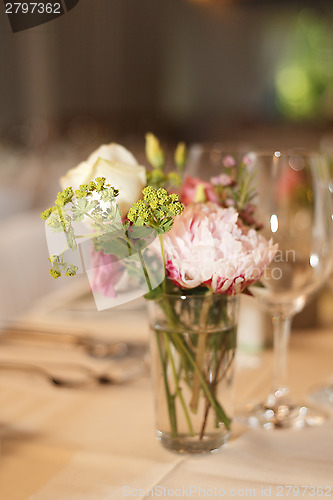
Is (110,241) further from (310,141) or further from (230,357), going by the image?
(310,141)

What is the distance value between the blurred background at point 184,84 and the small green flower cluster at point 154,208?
3817 millimetres

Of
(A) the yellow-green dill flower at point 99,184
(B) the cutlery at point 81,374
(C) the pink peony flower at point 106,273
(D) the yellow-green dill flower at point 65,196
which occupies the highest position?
(A) the yellow-green dill flower at point 99,184

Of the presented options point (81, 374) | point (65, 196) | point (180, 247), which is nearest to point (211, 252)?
point (180, 247)

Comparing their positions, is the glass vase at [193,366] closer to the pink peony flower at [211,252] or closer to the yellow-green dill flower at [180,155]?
the pink peony flower at [211,252]

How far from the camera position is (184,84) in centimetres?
576

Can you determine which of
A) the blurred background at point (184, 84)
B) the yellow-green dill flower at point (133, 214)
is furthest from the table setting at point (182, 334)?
the blurred background at point (184, 84)

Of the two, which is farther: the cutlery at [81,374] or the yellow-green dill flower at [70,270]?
the cutlery at [81,374]

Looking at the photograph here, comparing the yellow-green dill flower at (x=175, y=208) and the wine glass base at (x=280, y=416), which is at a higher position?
the yellow-green dill flower at (x=175, y=208)

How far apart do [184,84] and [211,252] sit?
17.9 ft

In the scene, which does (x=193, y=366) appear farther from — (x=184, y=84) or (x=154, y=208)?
(x=184, y=84)

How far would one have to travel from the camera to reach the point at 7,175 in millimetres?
3949

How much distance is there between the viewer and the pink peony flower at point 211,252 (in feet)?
1.70

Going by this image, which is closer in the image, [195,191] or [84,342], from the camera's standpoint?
[195,191]

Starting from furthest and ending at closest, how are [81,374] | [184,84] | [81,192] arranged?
[184,84], [81,374], [81,192]
